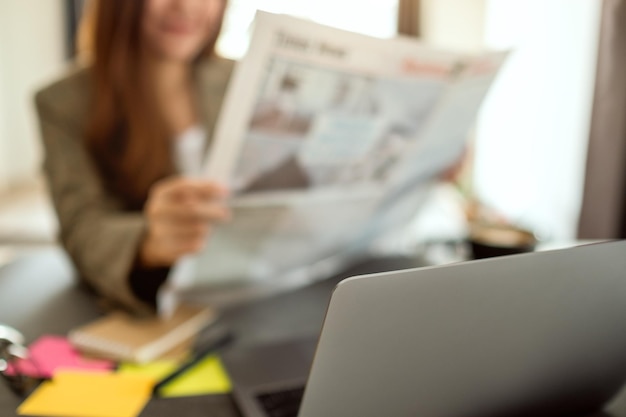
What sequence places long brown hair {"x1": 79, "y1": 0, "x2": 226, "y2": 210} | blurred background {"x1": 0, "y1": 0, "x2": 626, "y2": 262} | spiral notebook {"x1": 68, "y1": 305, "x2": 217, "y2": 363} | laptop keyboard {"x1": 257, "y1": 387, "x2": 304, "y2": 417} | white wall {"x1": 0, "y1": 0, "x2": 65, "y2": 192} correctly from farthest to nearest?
white wall {"x1": 0, "y1": 0, "x2": 65, "y2": 192} < blurred background {"x1": 0, "y1": 0, "x2": 626, "y2": 262} < long brown hair {"x1": 79, "y1": 0, "x2": 226, "y2": 210} < spiral notebook {"x1": 68, "y1": 305, "x2": 217, "y2": 363} < laptop keyboard {"x1": 257, "y1": 387, "x2": 304, "y2": 417}

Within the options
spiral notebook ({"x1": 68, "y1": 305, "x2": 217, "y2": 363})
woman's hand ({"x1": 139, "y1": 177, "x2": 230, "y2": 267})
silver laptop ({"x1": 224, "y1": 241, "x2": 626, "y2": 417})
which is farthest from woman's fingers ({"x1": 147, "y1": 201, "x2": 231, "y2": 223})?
silver laptop ({"x1": 224, "y1": 241, "x2": 626, "y2": 417})

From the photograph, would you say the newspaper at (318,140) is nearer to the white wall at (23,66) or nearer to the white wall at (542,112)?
the white wall at (542,112)

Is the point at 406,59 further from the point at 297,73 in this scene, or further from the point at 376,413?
the point at 376,413

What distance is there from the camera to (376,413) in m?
0.34

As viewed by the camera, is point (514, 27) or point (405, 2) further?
point (405, 2)

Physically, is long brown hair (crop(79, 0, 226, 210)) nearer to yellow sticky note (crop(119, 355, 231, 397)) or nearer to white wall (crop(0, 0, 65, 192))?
yellow sticky note (crop(119, 355, 231, 397))

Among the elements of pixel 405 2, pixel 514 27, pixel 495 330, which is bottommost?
pixel 495 330

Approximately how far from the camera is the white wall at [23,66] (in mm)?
2338

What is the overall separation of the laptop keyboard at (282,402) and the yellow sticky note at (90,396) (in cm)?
10

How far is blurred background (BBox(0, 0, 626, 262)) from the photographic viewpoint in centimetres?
91

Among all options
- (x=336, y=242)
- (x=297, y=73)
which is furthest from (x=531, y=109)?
(x=297, y=73)

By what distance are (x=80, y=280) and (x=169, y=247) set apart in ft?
0.81

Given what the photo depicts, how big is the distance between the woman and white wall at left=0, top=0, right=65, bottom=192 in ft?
5.51

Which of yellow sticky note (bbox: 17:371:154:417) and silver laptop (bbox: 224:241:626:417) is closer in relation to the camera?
silver laptop (bbox: 224:241:626:417)
